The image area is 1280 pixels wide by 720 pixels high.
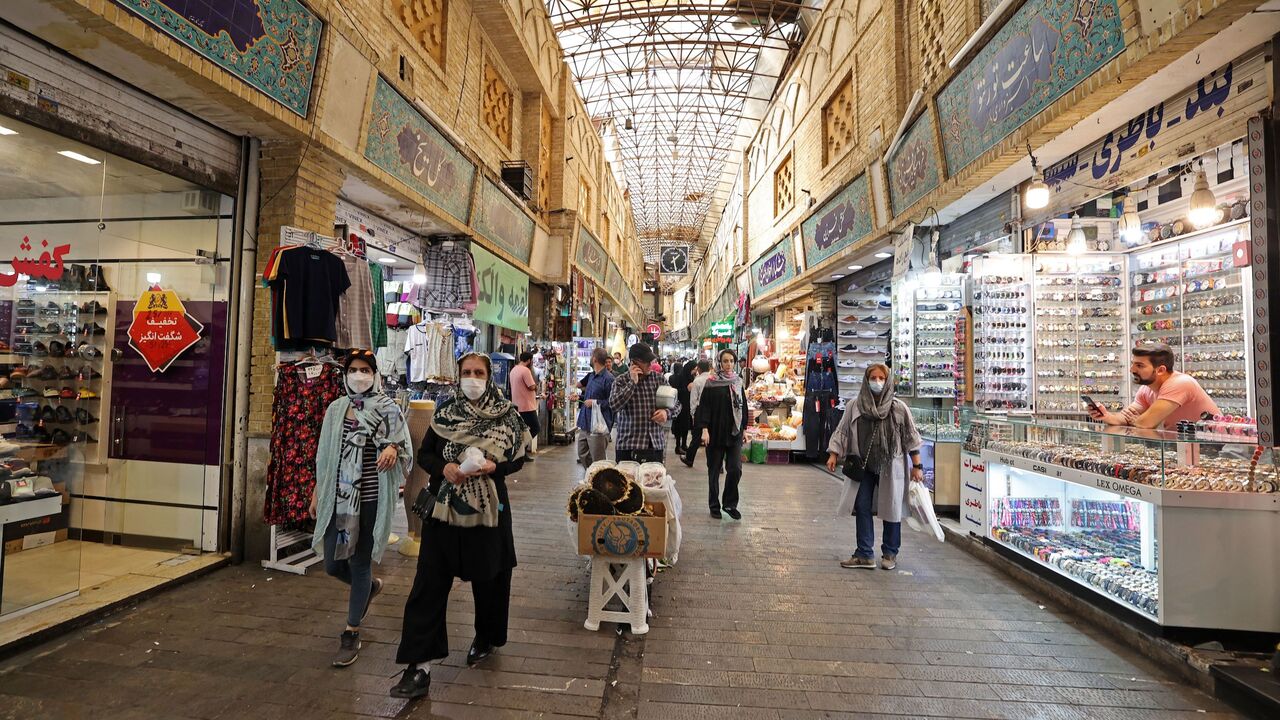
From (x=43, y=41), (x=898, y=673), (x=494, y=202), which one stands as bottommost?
(x=898, y=673)

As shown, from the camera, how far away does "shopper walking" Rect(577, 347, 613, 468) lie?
19.6 ft

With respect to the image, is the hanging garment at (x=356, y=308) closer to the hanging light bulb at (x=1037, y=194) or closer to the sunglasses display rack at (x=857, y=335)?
the hanging light bulb at (x=1037, y=194)

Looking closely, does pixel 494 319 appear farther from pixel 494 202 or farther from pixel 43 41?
pixel 43 41

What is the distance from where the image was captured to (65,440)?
4395 millimetres

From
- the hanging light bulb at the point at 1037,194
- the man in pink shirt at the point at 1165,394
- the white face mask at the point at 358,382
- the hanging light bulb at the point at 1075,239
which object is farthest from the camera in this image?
the hanging light bulb at the point at 1075,239

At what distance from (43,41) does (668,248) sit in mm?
24002

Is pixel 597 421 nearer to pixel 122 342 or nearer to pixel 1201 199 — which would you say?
pixel 122 342

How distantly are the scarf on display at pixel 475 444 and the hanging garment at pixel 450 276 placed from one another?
466 cm

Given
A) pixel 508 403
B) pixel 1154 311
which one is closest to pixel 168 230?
pixel 508 403

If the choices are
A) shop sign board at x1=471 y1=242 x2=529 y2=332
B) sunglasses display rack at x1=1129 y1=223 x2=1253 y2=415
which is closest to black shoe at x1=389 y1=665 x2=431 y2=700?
shop sign board at x1=471 y1=242 x2=529 y2=332

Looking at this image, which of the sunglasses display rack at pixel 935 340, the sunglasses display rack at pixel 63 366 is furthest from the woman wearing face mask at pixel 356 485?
the sunglasses display rack at pixel 935 340

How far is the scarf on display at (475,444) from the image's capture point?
269 centimetres

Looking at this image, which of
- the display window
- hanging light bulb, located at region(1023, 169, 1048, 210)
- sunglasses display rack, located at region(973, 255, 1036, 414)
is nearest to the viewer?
the display window

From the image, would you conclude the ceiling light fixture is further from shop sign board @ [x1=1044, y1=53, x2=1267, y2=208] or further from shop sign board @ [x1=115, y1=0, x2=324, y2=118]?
shop sign board @ [x1=1044, y1=53, x2=1267, y2=208]
